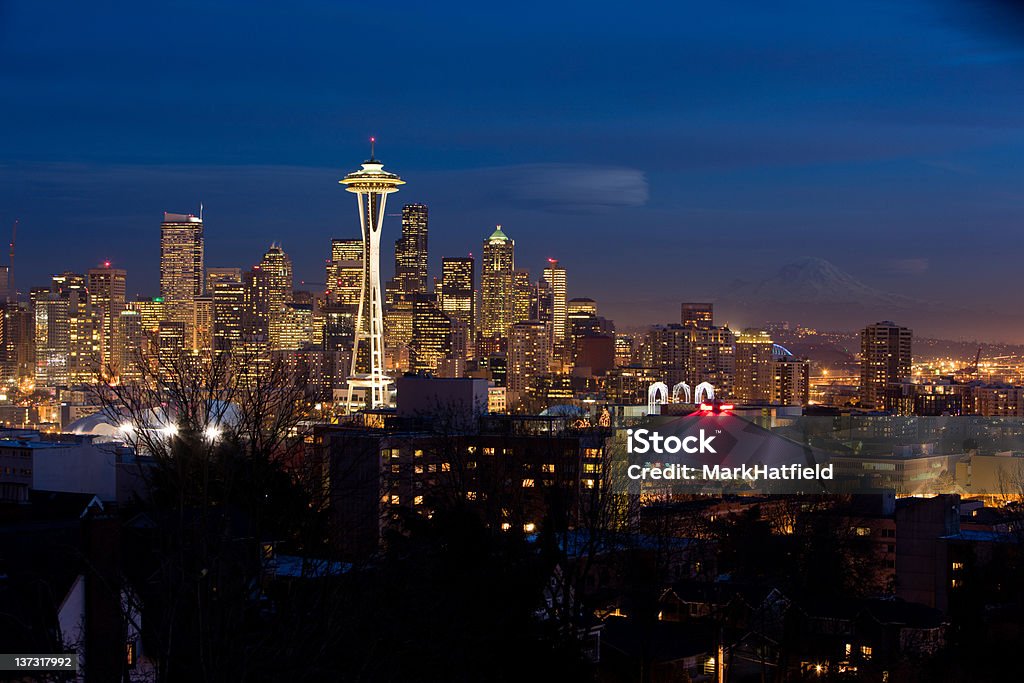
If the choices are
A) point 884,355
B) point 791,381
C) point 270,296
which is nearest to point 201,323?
point 270,296

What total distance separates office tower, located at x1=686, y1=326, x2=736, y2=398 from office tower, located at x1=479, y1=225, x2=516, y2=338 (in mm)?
14220

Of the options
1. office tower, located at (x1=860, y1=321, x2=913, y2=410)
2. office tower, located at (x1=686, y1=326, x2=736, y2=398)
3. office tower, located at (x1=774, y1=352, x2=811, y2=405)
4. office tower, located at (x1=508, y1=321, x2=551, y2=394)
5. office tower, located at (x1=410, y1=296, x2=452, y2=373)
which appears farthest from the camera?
office tower, located at (x1=410, y1=296, x2=452, y2=373)

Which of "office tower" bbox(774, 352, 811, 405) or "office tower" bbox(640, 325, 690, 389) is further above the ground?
"office tower" bbox(640, 325, 690, 389)

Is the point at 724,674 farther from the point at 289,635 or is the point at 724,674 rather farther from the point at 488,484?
the point at 289,635

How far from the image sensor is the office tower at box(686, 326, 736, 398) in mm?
73188

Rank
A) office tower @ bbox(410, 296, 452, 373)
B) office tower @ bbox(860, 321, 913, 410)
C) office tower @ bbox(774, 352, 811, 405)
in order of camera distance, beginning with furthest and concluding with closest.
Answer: office tower @ bbox(410, 296, 452, 373) < office tower @ bbox(774, 352, 811, 405) < office tower @ bbox(860, 321, 913, 410)

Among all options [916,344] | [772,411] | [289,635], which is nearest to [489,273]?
[916,344]

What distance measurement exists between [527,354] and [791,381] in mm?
14146

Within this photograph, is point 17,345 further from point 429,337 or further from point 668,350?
point 668,350

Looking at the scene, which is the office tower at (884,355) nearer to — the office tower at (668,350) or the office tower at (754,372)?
the office tower at (754,372)

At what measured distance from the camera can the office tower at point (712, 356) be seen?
7319 cm

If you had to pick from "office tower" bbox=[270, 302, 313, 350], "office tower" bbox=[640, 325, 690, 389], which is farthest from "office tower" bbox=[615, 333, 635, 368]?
"office tower" bbox=[270, 302, 313, 350]

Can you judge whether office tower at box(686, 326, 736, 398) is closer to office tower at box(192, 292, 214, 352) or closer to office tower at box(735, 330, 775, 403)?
office tower at box(735, 330, 775, 403)

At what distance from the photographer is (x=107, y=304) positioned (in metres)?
83.4
